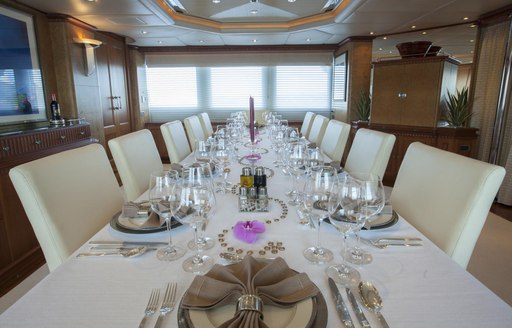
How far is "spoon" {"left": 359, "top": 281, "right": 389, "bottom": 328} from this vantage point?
0.59 m

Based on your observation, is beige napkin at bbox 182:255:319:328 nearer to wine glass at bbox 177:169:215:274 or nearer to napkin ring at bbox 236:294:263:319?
napkin ring at bbox 236:294:263:319

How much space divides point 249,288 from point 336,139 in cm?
217

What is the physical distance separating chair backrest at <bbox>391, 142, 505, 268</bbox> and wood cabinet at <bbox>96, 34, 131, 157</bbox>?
431 cm

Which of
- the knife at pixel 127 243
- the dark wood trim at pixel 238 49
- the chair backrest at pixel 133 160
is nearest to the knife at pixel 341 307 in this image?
the knife at pixel 127 243

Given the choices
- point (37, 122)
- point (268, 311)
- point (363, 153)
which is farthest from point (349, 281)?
point (37, 122)

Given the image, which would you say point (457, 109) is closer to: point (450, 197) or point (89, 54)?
point (450, 197)

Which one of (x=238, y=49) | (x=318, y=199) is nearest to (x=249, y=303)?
(x=318, y=199)

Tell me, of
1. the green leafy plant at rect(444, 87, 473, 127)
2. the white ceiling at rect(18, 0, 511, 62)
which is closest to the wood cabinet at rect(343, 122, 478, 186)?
the green leafy plant at rect(444, 87, 473, 127)

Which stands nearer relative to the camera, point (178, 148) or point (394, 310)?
point (394, 310)

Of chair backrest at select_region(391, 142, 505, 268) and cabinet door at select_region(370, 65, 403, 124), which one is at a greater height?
cabinet door at select_region(370, 65, 403, 124)

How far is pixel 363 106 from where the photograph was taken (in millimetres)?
4797

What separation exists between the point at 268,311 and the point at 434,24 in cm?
482

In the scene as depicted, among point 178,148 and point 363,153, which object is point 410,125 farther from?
point 178,148

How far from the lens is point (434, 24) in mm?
4156
